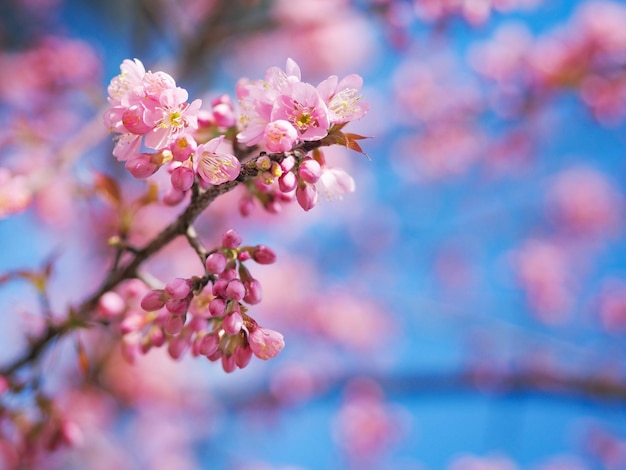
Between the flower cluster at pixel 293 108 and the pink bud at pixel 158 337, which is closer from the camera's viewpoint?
the flower cluster at pixel 293 108

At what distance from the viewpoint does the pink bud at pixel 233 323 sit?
928mm

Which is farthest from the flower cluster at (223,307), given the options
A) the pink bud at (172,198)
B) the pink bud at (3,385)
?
the pink bud at (3,385)

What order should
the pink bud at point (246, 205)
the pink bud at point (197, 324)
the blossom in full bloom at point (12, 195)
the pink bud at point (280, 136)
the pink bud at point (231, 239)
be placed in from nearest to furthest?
the pink bud at point (280, 136) < the pink bud at point (231, 239) < the pink bud at point (197, 324) < the pink bud at point (246, 205) < the blossom in full bloom at point (12, 195)

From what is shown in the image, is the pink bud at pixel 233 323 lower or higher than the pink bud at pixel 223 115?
lower

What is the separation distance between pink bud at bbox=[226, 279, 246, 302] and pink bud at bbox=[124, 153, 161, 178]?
0.26 metres

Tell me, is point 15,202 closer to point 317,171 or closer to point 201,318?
point 201,318

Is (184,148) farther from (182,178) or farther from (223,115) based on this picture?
(223,115)

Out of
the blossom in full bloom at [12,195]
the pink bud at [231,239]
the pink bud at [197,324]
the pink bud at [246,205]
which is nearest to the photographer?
the pink bud at [231,239]

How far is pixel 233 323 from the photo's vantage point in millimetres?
931

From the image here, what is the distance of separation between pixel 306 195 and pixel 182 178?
0.22m

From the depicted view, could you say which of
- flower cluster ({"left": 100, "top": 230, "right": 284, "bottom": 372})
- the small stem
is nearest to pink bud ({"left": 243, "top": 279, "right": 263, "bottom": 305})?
flower cluster ({"left": 100, "top": 230, "right": 284, "bottom": 372})

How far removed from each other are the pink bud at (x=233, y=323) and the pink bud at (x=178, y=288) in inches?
3.5

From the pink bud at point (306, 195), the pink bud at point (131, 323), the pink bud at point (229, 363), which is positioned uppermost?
the pink bud at point (306, 195)

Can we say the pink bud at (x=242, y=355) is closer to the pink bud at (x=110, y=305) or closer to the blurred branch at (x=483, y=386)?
the pink bud at (x=110, y=305)
